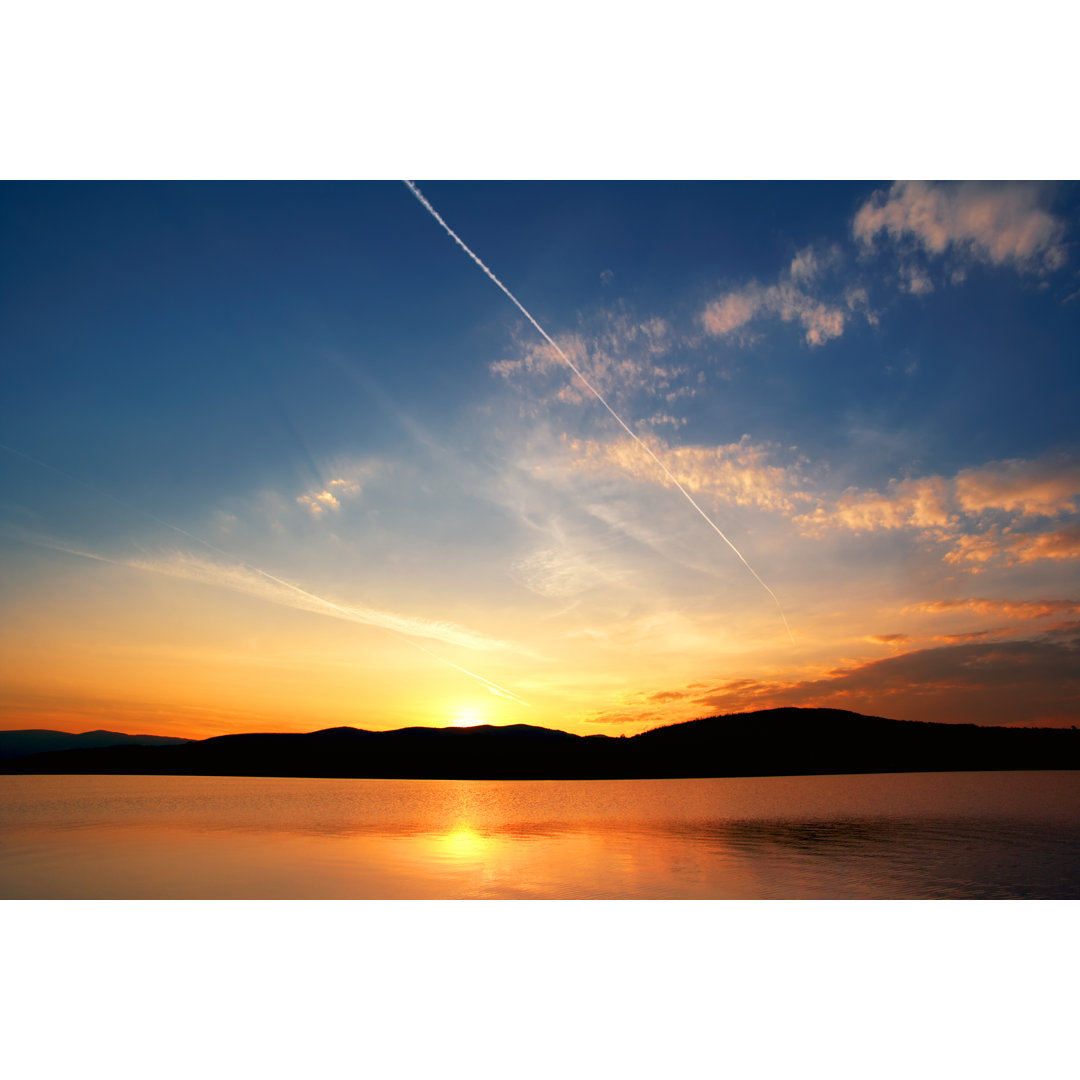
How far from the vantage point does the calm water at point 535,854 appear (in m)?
11.2

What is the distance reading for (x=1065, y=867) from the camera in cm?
1290

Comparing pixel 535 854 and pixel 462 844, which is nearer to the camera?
pixel 535 854

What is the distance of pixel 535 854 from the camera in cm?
1538

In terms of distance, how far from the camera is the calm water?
36.7 ft

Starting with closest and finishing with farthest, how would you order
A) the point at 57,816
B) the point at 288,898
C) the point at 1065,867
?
the point at 288,898
the point at 1065,867
the point at 57,816

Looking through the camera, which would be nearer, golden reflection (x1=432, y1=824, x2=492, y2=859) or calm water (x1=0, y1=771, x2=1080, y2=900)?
calm water (x1=0, y1=771, x2=1080, y2=900)

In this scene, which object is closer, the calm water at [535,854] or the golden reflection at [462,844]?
the calm water at [535,854]
